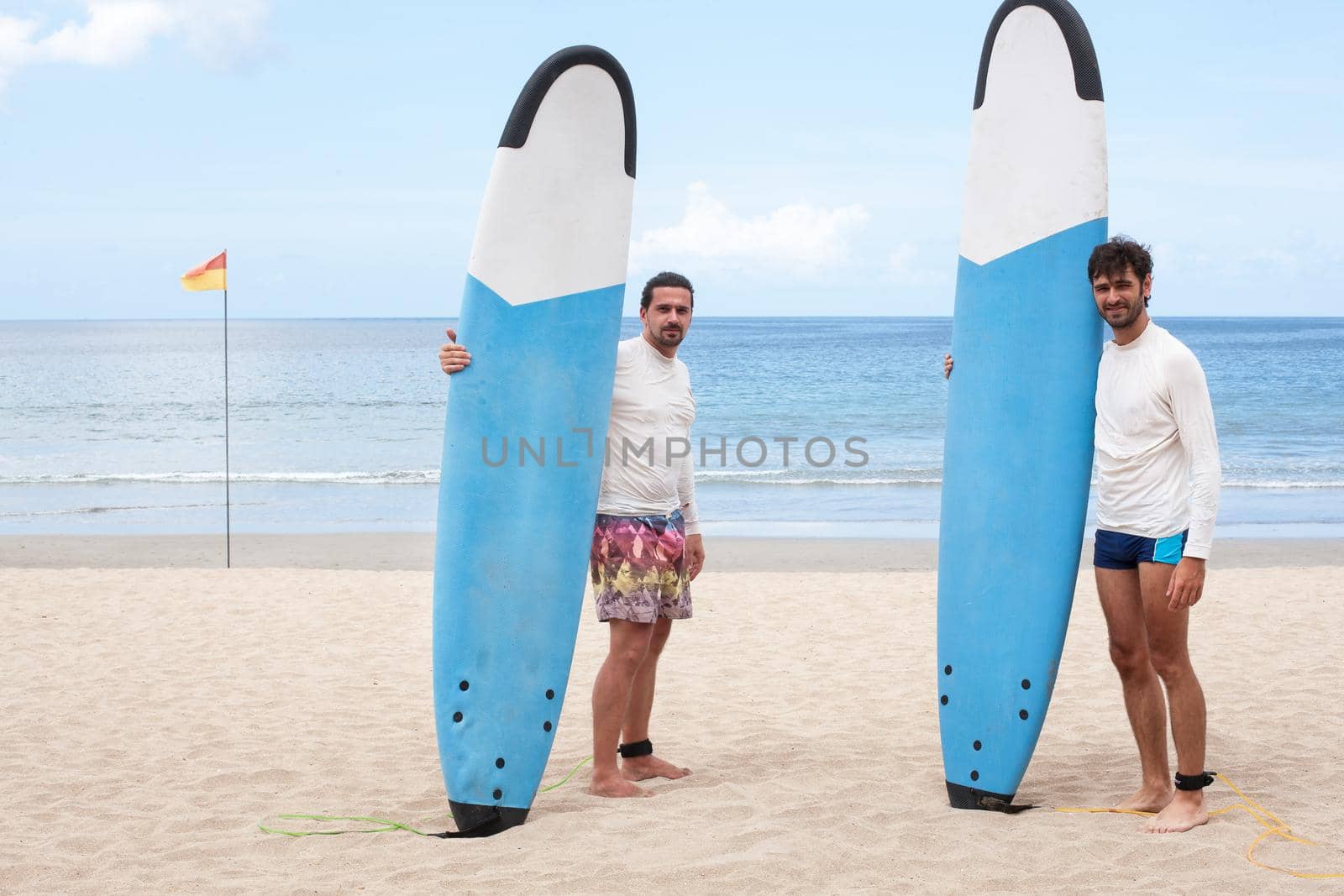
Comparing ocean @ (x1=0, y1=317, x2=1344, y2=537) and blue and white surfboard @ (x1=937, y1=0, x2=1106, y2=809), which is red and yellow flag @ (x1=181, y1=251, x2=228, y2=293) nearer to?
ocean @ (x1=0, y1=317, x2=1344, y2=537)

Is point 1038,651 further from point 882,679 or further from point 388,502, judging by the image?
point 388,502

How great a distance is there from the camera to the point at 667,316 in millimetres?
3449

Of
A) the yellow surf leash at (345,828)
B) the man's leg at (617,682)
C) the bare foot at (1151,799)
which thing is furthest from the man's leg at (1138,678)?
the yellow surf leash at (345,828)

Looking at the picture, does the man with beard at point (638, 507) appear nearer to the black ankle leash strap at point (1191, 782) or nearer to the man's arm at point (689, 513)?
the man's arm at point (689, 513)

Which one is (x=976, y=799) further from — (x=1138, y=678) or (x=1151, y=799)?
(x=1138, y=678)

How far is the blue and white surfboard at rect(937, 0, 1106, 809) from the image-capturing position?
134 inches

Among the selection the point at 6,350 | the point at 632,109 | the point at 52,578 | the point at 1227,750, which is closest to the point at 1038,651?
the point at 1227,750

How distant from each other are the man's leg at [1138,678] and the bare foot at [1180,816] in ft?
0.28

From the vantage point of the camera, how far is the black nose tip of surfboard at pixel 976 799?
337cm

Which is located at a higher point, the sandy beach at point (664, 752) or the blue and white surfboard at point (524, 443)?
the blue and white surfboard at point (524, 443)

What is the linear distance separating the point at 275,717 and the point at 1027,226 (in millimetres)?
3346

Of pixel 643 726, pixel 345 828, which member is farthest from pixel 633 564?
pixel 345 828

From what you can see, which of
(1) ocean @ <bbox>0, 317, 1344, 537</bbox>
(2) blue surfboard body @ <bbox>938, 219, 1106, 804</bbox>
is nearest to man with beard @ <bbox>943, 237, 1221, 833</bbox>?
(2) blue surfboard body @ <bbox>938, 219, 1106, 804</bbox>

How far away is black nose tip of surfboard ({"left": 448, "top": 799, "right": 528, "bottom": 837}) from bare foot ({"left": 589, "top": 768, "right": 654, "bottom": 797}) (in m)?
0.30
